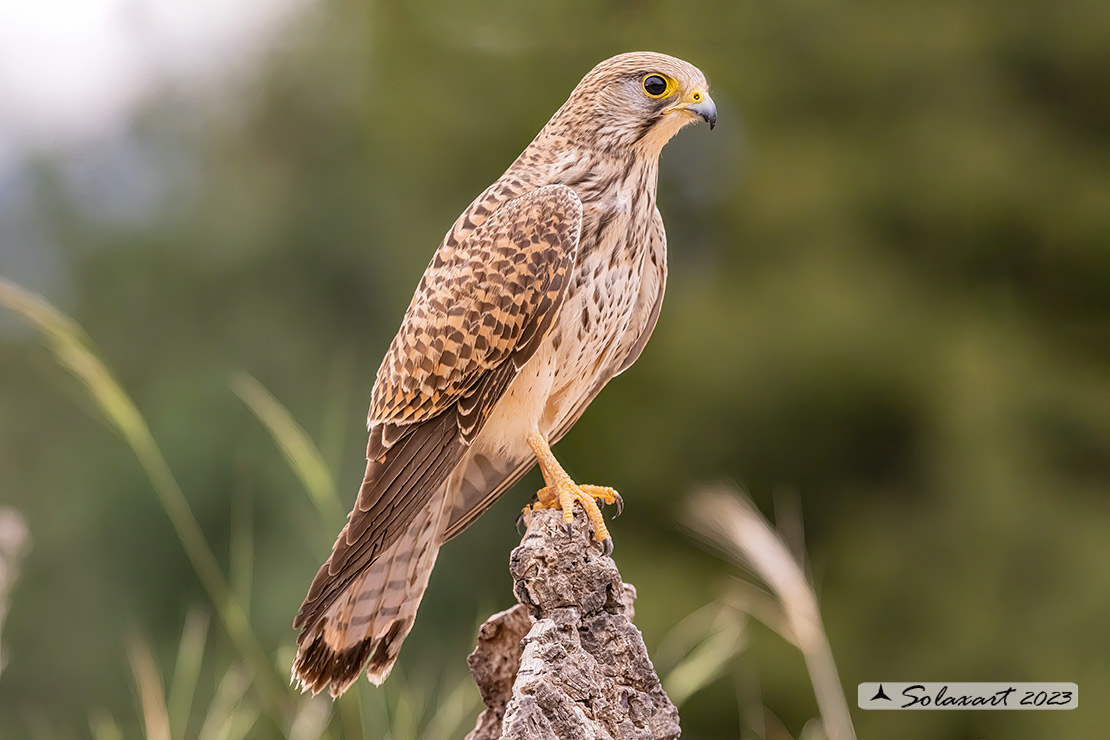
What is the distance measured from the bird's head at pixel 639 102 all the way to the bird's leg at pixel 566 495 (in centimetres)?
72

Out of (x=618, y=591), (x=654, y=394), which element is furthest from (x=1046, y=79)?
(x=618, y=591)

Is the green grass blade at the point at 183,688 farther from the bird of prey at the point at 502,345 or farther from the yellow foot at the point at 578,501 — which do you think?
the yellow foot at the point at 578,501

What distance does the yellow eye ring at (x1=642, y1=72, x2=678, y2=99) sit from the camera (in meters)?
2.72

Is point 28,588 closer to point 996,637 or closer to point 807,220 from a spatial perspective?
point 807,220

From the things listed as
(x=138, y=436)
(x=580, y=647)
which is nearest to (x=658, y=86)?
(x=580, y=647)

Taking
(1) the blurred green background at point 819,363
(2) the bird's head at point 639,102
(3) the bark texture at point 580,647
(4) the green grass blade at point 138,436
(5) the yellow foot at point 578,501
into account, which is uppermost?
(1) the blurred green background at point 819,363

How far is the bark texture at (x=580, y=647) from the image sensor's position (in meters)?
2.19

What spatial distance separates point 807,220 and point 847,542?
1963mm

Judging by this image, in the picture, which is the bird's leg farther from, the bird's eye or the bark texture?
the bird's eye

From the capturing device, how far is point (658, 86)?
107 inches

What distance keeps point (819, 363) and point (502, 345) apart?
4.63 metres

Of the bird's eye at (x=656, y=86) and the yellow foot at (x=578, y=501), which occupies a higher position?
the bird's eye at (x=656, y=86)

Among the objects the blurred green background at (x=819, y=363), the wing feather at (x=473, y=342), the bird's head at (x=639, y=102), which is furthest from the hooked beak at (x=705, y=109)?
the blurred green background at (x=819, y=363)

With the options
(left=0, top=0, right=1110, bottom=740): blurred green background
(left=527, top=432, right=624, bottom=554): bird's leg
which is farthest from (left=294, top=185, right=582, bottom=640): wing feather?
(left=0, top=0, right=1110, bottom=740): blurred green background
